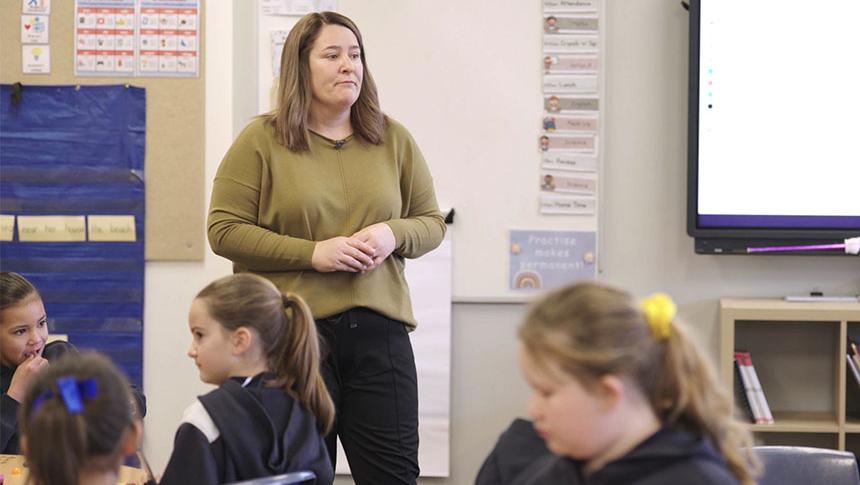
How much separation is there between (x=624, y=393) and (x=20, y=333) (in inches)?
72.1

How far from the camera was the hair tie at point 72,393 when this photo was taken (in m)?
1.42

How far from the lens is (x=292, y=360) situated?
6.81ft

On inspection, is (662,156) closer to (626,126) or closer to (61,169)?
(626,126)

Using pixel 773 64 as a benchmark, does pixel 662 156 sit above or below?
below

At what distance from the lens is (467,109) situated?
12.2 feet

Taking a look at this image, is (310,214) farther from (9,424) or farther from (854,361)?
(854,361)

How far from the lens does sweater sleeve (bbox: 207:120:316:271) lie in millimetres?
2395

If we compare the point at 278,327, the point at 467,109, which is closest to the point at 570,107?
the point at 467,109

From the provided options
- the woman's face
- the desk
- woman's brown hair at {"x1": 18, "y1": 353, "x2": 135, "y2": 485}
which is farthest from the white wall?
woman's brown hair at {"x1": 18, "y1": 353, "x2": 135, "y2": 485}

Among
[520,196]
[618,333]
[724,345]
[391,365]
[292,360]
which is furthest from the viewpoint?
[520,196]

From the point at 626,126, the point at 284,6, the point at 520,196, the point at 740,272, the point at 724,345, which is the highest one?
the point at 284,6

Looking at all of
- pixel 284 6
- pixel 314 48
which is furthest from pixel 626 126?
pixel 314 48

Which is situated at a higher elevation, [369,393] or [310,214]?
[310,214]

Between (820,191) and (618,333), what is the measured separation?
255 centimetres
